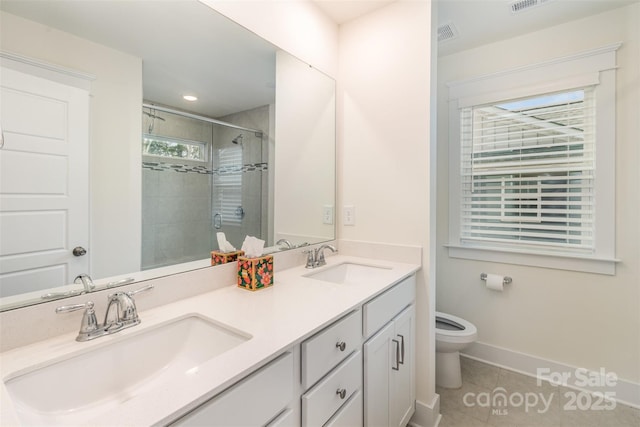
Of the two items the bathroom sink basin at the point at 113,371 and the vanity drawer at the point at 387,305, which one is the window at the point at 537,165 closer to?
the vanity drawer at the point at 387,305

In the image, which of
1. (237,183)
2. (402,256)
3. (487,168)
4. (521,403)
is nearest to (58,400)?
(237,183)

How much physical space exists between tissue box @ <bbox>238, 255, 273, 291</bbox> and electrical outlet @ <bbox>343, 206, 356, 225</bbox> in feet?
2.57

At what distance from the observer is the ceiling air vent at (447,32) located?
2.02 m

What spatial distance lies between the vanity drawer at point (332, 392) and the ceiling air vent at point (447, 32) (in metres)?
2.18

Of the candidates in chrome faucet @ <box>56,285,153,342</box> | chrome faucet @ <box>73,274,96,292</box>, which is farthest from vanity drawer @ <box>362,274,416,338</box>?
chrome faucet @ <box>73,274,96,292</box>

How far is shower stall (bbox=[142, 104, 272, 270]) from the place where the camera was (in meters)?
1.07

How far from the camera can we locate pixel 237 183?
141 cm

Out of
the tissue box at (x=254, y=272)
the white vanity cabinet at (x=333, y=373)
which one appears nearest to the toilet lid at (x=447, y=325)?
the white vanity cabinet at (x=333, y=373)

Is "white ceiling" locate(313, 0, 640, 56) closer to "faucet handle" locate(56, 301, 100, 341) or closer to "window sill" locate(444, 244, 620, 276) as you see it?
"window sill" locate(444, 244, 620, 276)

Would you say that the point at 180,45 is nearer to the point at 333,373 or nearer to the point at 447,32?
the point at 333,373

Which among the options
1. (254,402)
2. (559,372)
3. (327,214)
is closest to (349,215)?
(327,214)

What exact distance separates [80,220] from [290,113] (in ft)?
3.90

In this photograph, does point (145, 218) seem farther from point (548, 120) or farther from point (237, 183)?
point (548, 120)

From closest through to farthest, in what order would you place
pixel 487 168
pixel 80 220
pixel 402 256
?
1. pixel 80 220
2. pixel 402 256
3. pixel 487 168
